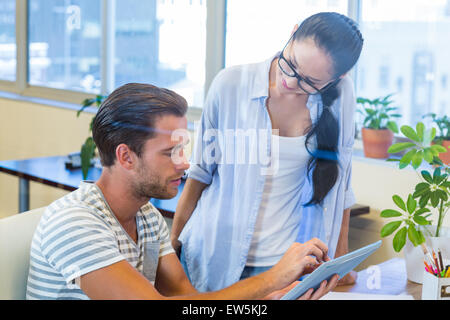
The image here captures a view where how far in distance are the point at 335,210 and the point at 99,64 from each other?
0.39 m

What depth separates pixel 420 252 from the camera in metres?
0.93

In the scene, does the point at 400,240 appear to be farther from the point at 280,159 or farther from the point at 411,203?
the point at 280,159

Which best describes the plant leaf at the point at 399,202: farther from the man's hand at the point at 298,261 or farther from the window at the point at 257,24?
the window at the point at 257,24

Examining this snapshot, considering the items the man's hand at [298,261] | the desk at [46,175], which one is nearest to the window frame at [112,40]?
the desk at [46,175]

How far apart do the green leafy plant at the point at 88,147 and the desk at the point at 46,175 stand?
42 millimetres

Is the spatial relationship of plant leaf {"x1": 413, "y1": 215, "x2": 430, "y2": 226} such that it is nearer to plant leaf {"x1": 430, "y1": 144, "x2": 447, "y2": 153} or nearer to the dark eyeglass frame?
plant leaf {"x1": 430, "y1": 144, "x2": 447, "y2": 153}

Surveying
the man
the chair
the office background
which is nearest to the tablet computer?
the man

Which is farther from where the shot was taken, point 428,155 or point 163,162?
point 428,155

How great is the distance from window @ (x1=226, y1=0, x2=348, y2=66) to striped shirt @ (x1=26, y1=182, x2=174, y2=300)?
0.87 ft

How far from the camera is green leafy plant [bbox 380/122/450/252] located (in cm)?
85

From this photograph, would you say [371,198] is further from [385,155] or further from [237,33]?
[237,33]

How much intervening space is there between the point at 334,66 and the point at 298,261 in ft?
0.83

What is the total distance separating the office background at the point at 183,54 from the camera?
81 cm

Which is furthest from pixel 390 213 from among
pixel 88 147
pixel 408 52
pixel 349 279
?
pixel 88 147
